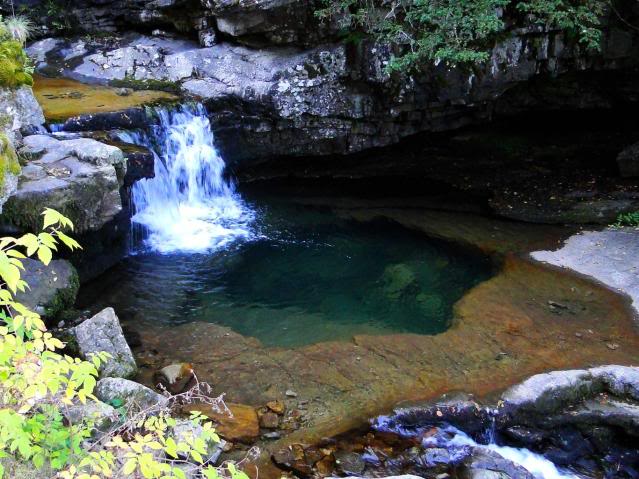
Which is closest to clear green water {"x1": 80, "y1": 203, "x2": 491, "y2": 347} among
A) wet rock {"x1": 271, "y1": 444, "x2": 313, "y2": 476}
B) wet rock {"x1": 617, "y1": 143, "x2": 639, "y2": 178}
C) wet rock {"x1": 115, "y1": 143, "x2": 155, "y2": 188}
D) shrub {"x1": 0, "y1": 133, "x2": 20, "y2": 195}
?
wet rock {"x1": 115, "y1": 143, "x2": 155, "y2": 188}

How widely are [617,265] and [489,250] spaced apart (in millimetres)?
2126

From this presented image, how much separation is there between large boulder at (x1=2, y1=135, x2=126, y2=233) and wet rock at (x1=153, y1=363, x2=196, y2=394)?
254 centimetres

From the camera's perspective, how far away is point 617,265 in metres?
9.13

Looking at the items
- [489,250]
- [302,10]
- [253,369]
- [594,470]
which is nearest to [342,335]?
[253,369]

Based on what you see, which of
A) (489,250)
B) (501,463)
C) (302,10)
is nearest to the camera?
(501,463)

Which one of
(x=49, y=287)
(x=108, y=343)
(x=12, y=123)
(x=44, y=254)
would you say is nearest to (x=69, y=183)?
(x=12, y=123)

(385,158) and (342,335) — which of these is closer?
(342,335)

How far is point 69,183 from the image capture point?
286 inches

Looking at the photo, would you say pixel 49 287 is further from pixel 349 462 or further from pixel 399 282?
pixel 399 282

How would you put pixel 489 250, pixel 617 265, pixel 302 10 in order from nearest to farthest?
1. pixel 617 265
2. pixel 489 250
3. pixel 302 10

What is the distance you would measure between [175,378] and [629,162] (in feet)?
36.9

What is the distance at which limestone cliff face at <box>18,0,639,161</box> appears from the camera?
11.4 meters

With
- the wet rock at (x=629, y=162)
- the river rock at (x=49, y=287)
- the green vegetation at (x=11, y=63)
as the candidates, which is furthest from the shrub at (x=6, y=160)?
the wet rock at (x=629, y=162)

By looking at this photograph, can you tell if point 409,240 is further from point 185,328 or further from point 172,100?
point 172,100
